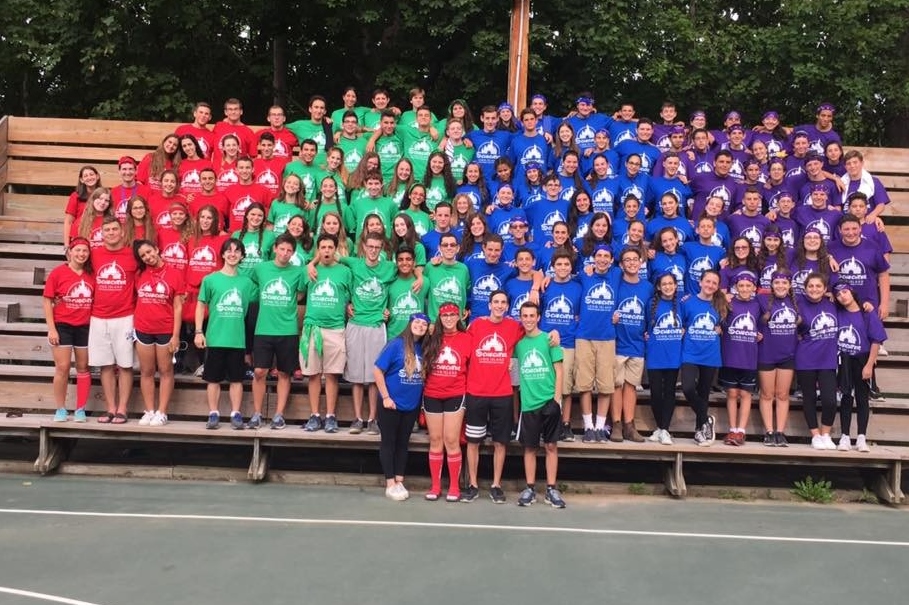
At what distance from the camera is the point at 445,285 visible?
758 centimetres

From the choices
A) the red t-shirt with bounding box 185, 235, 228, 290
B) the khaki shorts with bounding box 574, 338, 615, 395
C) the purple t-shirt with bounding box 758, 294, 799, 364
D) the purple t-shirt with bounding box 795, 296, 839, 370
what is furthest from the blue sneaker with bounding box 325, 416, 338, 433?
the purple t-shirt with bounding box 795, 296, 839, 370

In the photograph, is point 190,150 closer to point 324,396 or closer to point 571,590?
point 324,396

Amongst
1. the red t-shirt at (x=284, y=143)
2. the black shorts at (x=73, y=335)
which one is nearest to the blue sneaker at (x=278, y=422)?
the black shorts at (x=73, y=335)

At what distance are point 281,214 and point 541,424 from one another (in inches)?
147

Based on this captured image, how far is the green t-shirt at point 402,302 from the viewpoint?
24.5 ft

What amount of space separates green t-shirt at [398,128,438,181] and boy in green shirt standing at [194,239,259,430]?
9.78ft

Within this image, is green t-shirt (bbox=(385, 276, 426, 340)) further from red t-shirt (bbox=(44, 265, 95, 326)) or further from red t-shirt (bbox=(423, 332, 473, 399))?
red t-shirt (bbox=(44, 265, 95, 326))

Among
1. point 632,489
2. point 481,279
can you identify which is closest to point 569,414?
point 632,489

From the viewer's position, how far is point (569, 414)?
24.6 feet

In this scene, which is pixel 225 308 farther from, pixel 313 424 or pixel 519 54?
pixel 519 54

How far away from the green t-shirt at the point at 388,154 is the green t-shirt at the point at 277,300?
268cm

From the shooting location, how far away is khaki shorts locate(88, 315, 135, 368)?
7383mm

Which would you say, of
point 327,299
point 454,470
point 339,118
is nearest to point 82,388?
point 327,299

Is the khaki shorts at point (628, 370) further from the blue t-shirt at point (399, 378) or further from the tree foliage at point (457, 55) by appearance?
the tree foliage at point (457, 55)
